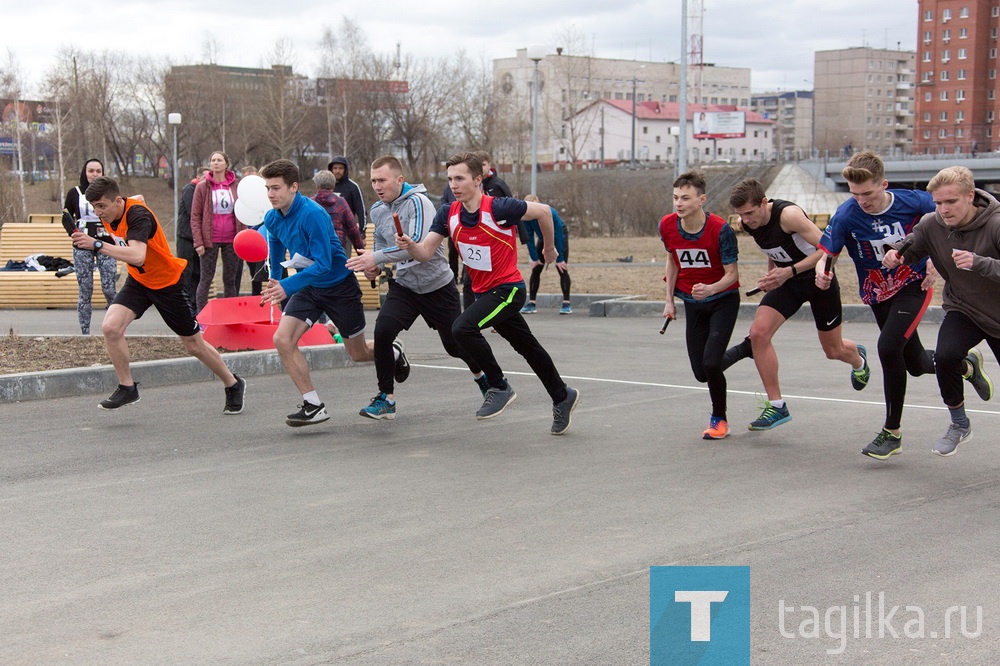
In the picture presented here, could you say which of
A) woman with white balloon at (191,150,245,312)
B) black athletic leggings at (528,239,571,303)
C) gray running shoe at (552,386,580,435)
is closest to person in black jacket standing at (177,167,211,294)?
woman with white balloon at (191,150,245,312)

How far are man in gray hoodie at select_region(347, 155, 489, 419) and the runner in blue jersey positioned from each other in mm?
2877

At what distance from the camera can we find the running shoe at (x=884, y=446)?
698 cm

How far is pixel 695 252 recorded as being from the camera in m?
7.87

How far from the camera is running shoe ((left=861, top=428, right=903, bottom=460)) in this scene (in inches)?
275

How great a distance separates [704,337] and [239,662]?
4.98m

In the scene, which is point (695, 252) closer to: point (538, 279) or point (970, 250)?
point (970, 250)

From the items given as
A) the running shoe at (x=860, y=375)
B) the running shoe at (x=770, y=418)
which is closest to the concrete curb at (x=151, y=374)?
the running shoe at (x=770, y=418)

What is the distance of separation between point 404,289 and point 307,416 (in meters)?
1.28

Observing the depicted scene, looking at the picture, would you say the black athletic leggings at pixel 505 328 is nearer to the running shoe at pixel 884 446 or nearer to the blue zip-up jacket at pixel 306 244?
the blue zip-up jacket at pixel 306 244

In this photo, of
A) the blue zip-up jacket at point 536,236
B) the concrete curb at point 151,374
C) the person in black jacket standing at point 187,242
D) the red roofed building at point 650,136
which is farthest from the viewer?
the red roofed building at point 650,136

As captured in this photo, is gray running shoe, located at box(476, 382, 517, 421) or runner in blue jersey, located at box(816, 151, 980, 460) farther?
gray running shoe, located at box(476, 382, 517, 421)

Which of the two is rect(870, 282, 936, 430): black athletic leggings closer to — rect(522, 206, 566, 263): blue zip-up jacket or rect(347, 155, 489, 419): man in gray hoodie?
rect(347, 155, 489, 419): man in gray hoodie

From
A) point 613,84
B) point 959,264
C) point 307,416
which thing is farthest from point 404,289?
point 613,84

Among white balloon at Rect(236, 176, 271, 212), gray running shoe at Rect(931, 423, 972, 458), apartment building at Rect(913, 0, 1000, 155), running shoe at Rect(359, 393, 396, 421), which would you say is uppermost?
apartment building at Rect(913, 0, 1000, 155)
